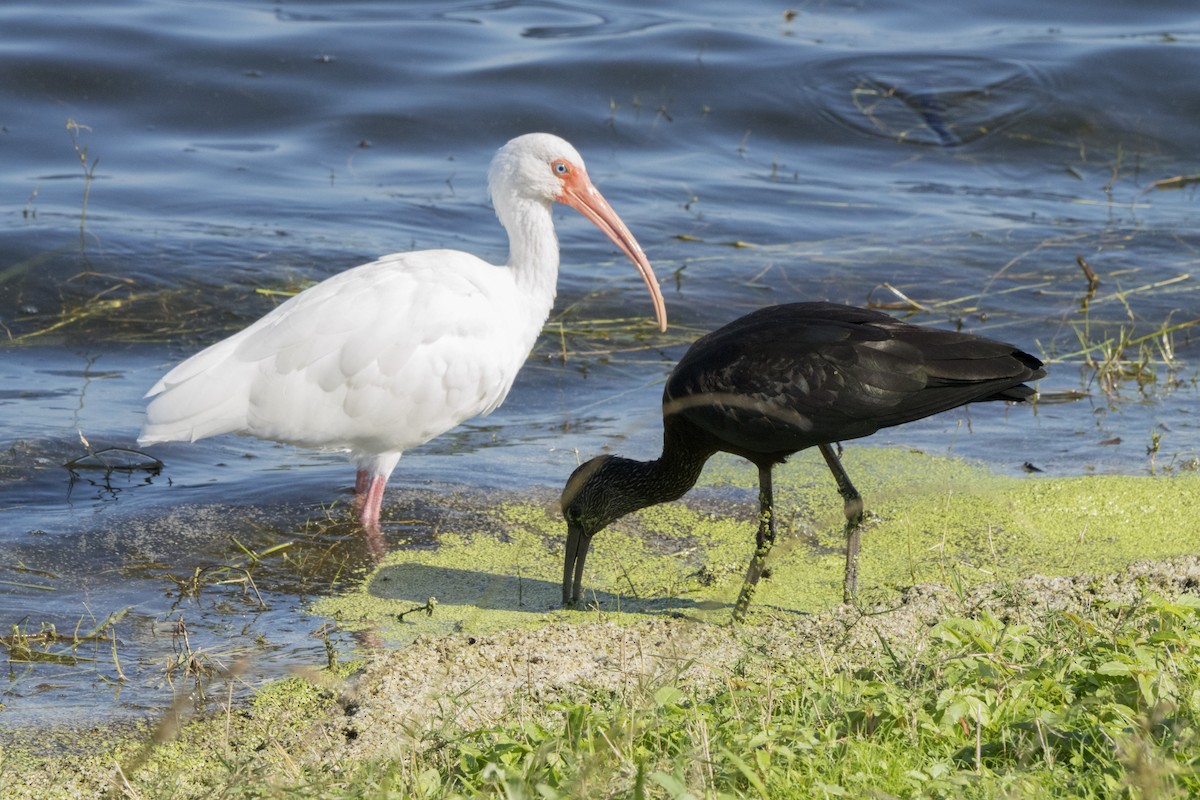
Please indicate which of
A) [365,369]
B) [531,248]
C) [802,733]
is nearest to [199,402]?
[365,369]

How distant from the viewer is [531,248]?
643cm

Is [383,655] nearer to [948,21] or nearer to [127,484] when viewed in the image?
[127,484]

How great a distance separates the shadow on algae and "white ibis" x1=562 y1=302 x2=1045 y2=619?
1.27 ft

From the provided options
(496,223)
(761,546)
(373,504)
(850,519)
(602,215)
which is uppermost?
(602,215)

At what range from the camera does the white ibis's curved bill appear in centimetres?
646

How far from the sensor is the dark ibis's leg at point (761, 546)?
15.2 ft

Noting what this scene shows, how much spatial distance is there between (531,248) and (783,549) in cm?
223

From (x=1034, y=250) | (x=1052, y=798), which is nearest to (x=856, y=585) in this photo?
(x=1052, y=798)

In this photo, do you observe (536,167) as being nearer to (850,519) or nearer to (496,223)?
(850,519)

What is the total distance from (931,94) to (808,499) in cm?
919

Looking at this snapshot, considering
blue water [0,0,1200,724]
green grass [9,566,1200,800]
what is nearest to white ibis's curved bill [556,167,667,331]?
blue water [0,0,1200,724]

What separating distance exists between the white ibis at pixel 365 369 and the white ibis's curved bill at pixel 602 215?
576 mm

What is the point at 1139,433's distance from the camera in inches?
266

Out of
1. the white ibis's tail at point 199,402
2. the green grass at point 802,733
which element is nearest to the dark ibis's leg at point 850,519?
the green grass at point 802,733
